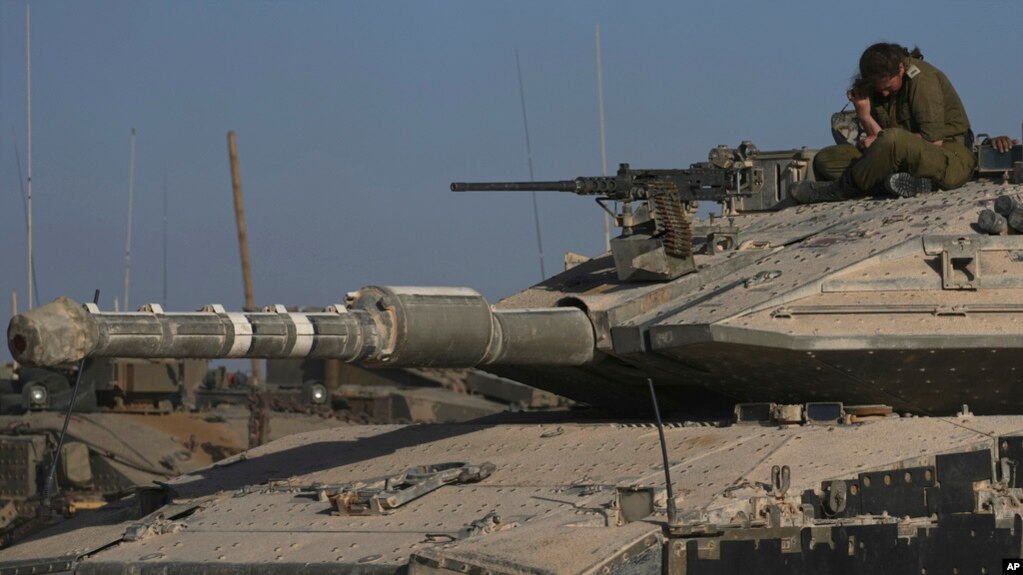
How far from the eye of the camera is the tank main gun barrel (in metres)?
10.2

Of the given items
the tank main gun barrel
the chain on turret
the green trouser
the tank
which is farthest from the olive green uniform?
the tank main gun barrel

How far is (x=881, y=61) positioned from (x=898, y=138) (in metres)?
0.82

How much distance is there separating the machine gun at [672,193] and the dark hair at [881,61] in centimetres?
97

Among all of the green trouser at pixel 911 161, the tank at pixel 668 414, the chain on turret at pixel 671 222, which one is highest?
the green trouser at pixel 911 161

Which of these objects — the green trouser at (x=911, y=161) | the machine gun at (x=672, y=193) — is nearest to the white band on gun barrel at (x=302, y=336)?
the machine gun at (x=672, y=193)

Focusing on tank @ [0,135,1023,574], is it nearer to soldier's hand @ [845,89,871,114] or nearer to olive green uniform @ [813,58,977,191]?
olive green uniform @ [813,58,977,191]

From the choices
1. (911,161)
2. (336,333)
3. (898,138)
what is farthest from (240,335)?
(911,161)

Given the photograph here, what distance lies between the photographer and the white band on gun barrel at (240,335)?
11.1 m

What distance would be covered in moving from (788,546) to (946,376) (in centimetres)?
259

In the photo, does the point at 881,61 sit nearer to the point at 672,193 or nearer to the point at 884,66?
the point at 884,66

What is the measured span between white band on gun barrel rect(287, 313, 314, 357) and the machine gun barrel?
411 centimetres

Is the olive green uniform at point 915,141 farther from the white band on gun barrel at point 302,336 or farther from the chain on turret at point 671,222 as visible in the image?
the white band on gun barrel at point 302,336

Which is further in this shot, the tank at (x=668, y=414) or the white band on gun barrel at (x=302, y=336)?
the white band on gun barrel at (x=302, y=336)

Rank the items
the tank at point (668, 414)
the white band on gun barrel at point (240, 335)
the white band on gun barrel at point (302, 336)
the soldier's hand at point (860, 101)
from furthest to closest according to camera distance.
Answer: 1. the soldier's hand at point (860, 101)
2. the white band on gun barrel at point (302, 336)
3. the white band on gun barrel at point (240, 335)
4. the tank at point (668, 414)
